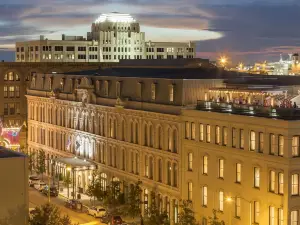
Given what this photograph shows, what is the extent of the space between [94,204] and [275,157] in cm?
3490

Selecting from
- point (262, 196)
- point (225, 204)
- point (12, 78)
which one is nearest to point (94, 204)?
point (225, 204)

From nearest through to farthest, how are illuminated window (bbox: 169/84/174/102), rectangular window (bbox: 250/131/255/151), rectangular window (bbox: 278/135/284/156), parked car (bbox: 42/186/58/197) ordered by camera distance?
rectangular window (bbox: 278/135/284/156), rectangular window (bbox: 250/131/255/151), illuminated window (bbox: 169/84/174/102), parked car (bbox: 42/186/58/197)

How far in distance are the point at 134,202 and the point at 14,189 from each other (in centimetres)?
2660

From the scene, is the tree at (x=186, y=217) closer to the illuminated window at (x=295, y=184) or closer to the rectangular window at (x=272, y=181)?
the rectangular window at (x=272, y=181)

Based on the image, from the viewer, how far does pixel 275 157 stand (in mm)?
64938

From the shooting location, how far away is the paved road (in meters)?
82.7

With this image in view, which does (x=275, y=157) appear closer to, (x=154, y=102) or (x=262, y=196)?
(x=262, y=196)

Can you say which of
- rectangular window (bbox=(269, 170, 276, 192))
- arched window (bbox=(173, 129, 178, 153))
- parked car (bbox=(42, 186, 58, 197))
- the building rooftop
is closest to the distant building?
the building rooftop

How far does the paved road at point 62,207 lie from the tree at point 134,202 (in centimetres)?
416

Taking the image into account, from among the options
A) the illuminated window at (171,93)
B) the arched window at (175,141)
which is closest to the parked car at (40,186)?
the arched window at (175,141)

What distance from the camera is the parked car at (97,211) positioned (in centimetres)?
8452

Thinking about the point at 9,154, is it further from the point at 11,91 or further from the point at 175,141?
the point at 11,91

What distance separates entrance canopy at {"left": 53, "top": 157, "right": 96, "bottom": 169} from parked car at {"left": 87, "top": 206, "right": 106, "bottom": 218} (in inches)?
568

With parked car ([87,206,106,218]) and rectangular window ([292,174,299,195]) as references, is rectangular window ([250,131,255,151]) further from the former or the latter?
parked car ([87,206,106,218])
